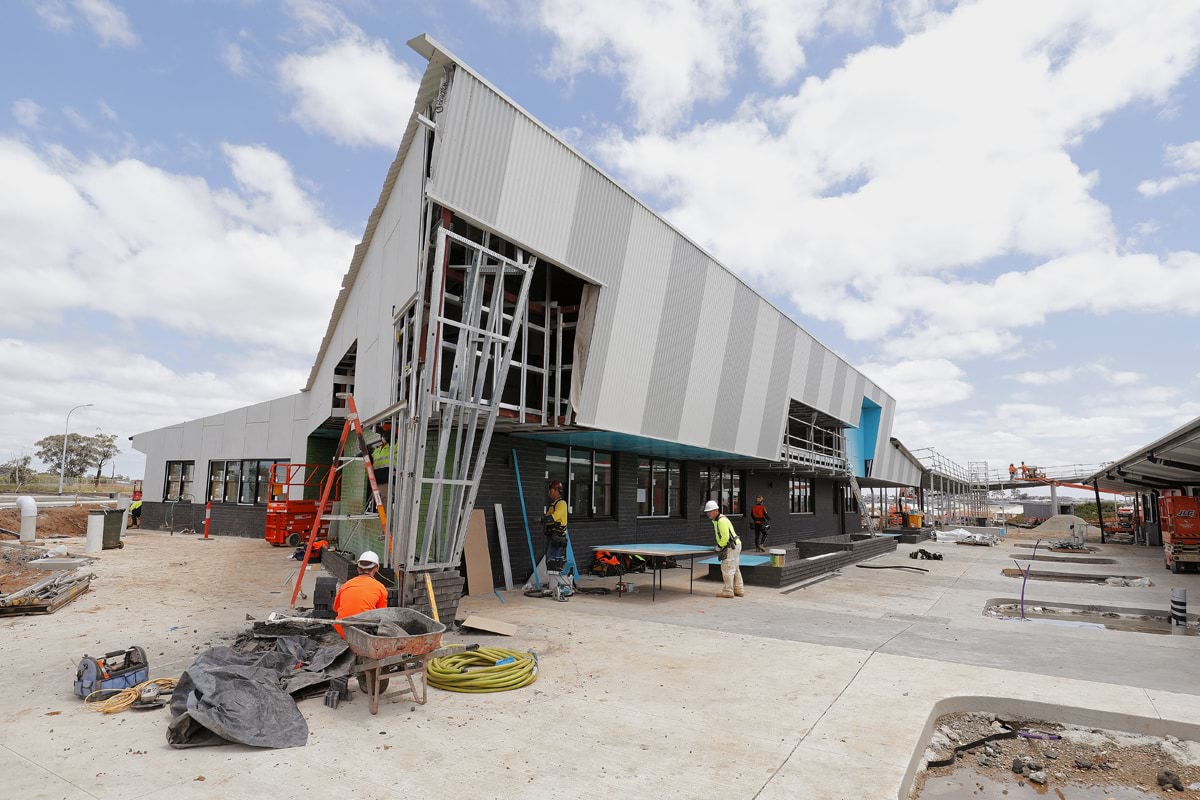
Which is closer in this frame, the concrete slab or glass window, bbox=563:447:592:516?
the concrete slab

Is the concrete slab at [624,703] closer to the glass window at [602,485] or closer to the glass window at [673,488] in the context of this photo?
the glass window at [602,485]

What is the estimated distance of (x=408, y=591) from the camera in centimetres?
Answer: 905

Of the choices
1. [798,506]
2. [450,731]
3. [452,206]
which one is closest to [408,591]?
[450,731]

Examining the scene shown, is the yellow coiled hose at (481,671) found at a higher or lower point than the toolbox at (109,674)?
higher

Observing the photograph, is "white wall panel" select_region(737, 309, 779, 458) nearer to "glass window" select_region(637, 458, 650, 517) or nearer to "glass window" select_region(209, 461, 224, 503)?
"glass window" select_region(637, 458, 650, 517)

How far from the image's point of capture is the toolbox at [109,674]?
591 cm

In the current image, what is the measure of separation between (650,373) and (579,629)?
596 centimetres

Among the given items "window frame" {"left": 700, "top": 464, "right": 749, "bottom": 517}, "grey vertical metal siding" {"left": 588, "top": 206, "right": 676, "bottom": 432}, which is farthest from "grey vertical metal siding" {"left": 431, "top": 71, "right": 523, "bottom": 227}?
"window frame" {"left": 700, "top": 464, "right": 749, "bottom": 517}

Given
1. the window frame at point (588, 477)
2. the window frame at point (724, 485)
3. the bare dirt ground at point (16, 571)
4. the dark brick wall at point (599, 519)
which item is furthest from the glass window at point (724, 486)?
the bare dirt ground at point (16, 571)

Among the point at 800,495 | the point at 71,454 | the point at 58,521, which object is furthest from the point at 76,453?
the point at 800,495

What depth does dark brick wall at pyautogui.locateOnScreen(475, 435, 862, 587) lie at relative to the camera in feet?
41.8

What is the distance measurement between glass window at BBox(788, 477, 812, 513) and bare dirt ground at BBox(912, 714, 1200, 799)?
21.4 meters

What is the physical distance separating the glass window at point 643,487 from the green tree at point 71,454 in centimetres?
9254

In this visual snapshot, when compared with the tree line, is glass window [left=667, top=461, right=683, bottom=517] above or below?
above
